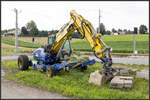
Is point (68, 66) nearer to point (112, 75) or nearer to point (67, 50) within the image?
point (67, 50)

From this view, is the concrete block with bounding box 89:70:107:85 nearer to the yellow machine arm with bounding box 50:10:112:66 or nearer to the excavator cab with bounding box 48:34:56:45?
the yellow machine arm with bounding box 50:10:112:66

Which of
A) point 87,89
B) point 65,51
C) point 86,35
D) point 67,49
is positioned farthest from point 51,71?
point 87,89

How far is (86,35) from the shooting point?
29.0 feet

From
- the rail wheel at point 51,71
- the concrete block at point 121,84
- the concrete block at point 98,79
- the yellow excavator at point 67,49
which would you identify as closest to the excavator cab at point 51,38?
the yellow excavator at point 67,49

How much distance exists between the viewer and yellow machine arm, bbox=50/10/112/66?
8.09 meters

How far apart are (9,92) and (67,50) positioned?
4579 millimetres

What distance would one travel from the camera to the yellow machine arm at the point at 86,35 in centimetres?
809

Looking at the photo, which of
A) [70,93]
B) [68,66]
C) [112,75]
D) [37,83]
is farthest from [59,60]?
[70,93]

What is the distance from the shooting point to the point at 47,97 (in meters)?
6.47

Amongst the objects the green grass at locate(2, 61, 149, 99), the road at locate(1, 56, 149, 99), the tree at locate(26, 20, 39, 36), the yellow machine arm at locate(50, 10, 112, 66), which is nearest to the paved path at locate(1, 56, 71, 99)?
the road at locate(1, 56, 149, 99)

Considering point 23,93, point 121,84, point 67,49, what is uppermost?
point 67,49

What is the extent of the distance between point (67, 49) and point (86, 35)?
241 centimetres

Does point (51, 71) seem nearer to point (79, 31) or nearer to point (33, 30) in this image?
point (79, 31)

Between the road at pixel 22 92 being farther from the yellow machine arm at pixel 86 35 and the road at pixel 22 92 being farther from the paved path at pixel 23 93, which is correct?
the yellow machine arm at pixel 86 35
